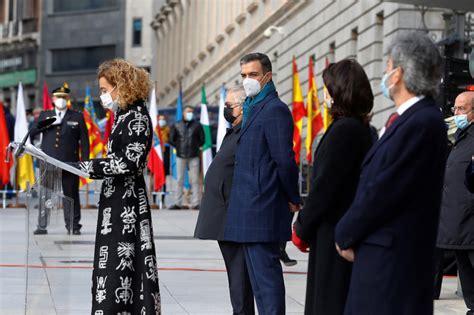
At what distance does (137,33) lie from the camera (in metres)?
94.5

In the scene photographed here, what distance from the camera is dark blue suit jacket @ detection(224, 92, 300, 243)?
9188 mm

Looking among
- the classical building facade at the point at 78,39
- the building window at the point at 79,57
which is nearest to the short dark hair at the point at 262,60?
the classical building facade at the point at 78,39

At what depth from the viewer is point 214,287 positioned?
13523 mm

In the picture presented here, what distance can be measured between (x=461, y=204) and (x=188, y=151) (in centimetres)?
1729

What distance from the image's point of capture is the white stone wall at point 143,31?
9344 centimetres

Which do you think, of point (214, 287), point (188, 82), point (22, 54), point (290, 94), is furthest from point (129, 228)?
point (22, 54)

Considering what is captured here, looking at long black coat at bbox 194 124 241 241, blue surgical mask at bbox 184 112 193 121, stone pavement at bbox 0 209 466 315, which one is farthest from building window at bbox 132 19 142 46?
long black coat at bbox 194 124 241 241

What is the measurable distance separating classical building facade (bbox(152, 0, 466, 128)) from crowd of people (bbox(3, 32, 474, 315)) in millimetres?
1548

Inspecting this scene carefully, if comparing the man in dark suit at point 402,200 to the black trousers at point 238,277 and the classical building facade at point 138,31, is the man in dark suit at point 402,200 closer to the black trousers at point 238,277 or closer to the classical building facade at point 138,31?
the black trousers at point 238,277

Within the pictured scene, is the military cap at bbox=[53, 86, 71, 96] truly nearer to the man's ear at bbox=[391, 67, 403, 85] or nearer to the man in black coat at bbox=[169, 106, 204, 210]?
the man in black coat at bbox=[169, 106, 204, 210]

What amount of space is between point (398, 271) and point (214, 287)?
7152 millimetres

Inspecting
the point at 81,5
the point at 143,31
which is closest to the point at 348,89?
the point at 143,31

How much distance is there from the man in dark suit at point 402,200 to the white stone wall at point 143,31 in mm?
86239

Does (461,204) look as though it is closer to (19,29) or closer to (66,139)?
(66,139)
